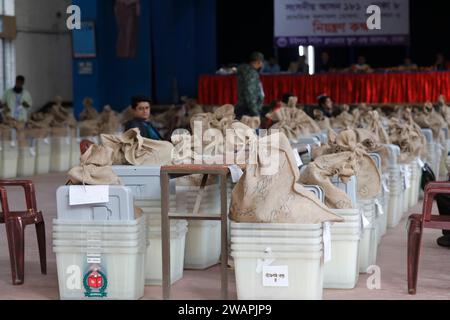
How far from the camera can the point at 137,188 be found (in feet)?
19.2

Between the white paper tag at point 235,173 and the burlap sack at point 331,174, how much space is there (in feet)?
1.40

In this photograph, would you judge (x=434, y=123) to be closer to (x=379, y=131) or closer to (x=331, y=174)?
(x=379, y=131)

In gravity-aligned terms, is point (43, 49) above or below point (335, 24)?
below

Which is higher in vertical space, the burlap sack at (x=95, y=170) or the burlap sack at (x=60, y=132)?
the burlap sack at (x=95, y=170)

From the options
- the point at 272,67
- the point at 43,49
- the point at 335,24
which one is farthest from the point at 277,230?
the point at 43,49

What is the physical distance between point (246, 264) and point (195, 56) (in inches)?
770

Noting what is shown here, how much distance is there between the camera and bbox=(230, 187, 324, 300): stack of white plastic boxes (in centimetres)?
A: 506

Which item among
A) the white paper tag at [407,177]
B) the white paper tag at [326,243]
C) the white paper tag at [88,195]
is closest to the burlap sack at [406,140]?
the white paper tag at [407,177]

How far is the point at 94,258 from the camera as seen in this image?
530cm

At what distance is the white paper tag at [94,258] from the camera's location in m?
5.30

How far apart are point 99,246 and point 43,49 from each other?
18.9m

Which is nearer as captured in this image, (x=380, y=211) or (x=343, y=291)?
(x=343, y=291)

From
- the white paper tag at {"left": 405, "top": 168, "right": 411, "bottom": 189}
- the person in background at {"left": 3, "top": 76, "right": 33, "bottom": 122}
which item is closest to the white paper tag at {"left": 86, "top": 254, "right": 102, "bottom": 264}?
the white paper tag at {"left": 405, "top": 168, "right": 411, "bottom": 189}

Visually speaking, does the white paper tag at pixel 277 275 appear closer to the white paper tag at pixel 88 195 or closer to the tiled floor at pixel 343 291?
the tiled floor at pixel 343 291
